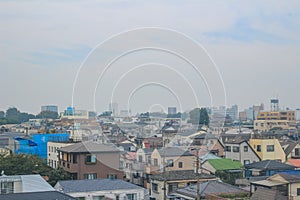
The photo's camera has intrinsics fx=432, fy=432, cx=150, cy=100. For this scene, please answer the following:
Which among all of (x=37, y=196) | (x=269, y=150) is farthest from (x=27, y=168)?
(x=269, y=150)

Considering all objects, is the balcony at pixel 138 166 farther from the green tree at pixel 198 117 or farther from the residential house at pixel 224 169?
the green tree at pixel 198 117

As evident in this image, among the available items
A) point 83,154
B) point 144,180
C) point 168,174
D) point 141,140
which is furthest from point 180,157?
point 141,140

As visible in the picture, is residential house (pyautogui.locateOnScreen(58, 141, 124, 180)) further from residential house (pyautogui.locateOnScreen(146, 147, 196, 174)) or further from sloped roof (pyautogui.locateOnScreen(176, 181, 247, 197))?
sloped roof (pyautogui.locateOnScreen(176, 181, 247, 197))

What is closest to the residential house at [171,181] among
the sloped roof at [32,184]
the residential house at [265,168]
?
the residential house at [265,168]

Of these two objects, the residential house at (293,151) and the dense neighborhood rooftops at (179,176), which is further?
the residential house at (293,151)

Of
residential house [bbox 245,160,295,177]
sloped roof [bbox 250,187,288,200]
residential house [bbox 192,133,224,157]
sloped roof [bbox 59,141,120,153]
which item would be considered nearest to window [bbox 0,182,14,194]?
sloped roof [bbox 59,141,120,153]

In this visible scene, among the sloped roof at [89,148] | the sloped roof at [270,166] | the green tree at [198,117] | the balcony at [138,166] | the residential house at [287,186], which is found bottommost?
the balcony at [138,166]

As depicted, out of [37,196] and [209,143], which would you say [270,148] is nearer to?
[209,143]
